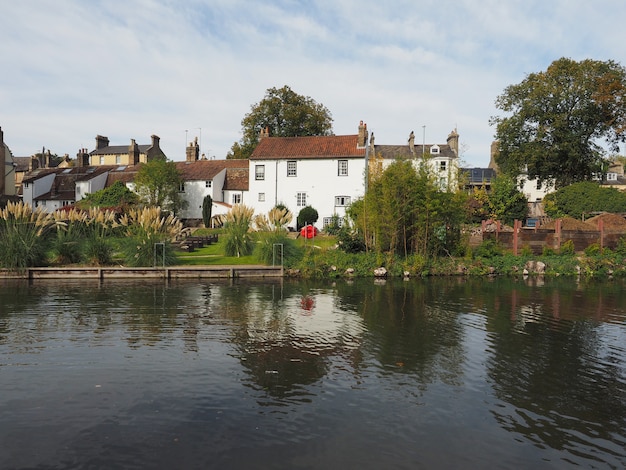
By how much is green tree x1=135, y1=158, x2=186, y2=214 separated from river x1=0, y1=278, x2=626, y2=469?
31.0m

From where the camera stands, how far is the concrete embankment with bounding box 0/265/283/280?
23.2 metres

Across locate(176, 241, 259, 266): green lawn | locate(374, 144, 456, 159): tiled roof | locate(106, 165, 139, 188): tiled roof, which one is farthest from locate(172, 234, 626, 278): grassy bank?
locate(106, 165, 139, 188): tiled roof

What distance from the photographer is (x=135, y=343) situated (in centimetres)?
Answer: 1170

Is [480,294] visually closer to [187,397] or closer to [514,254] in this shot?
[514,254]

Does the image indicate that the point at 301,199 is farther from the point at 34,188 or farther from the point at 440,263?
the point at 34,188

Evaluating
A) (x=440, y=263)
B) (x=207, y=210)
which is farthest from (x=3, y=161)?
(x=440, y=263)

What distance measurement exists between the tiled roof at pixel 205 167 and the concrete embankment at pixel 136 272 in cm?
2623

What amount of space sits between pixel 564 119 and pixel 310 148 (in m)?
24.0

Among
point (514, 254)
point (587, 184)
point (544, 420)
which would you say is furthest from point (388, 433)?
point (587, 184)

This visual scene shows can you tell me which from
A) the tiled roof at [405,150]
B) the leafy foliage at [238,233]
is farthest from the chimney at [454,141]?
the leafy foliage at [238,233]

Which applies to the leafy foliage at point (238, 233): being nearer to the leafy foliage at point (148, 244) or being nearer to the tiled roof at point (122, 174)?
the leafy foliage at point (148, 244)

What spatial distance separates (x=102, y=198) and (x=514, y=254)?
37.5 m

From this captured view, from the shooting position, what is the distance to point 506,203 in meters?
42.5

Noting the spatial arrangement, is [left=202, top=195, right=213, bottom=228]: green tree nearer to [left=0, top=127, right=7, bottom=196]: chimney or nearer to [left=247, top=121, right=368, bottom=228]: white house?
[left=247, top=121, right=368, bottom=228]: white house
